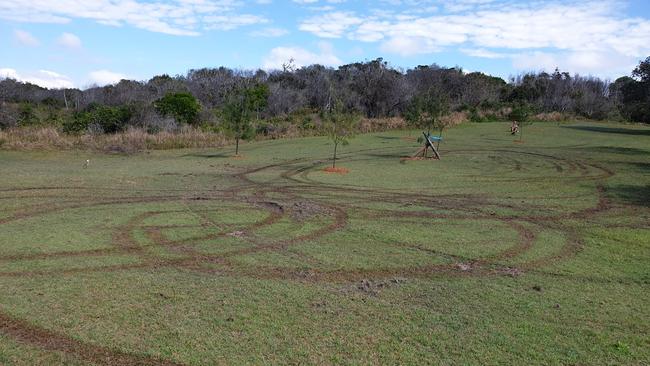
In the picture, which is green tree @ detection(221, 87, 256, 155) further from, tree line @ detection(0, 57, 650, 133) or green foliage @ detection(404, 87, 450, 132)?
green foliage @ detection(404, 87, 450, 132)

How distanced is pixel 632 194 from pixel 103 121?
36399 millimetres

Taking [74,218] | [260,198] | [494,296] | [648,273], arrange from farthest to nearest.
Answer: [260,198] → [74,218] → [648,273] → [494,296]

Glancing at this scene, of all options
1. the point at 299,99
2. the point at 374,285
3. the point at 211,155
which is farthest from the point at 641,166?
the point at 299,99

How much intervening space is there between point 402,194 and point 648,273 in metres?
9.00

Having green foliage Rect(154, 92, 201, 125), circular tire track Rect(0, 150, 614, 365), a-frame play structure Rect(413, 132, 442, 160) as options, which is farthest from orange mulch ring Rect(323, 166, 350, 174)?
green foliage Rect(154, 92, 201, 125)

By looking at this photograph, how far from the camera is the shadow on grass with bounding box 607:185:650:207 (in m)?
17.1

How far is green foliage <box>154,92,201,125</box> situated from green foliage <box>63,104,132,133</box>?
11.3ft

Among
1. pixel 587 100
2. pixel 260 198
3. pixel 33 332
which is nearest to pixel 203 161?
pixel 260 198

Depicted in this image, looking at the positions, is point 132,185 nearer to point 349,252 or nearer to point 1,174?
point 1,174

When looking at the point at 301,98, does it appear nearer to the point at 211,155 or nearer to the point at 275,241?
the point at 211,155

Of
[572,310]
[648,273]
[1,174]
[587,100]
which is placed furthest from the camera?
[587,100]

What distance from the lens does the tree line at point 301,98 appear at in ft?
137

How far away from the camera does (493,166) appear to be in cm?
2652

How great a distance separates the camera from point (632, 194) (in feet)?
60.4
